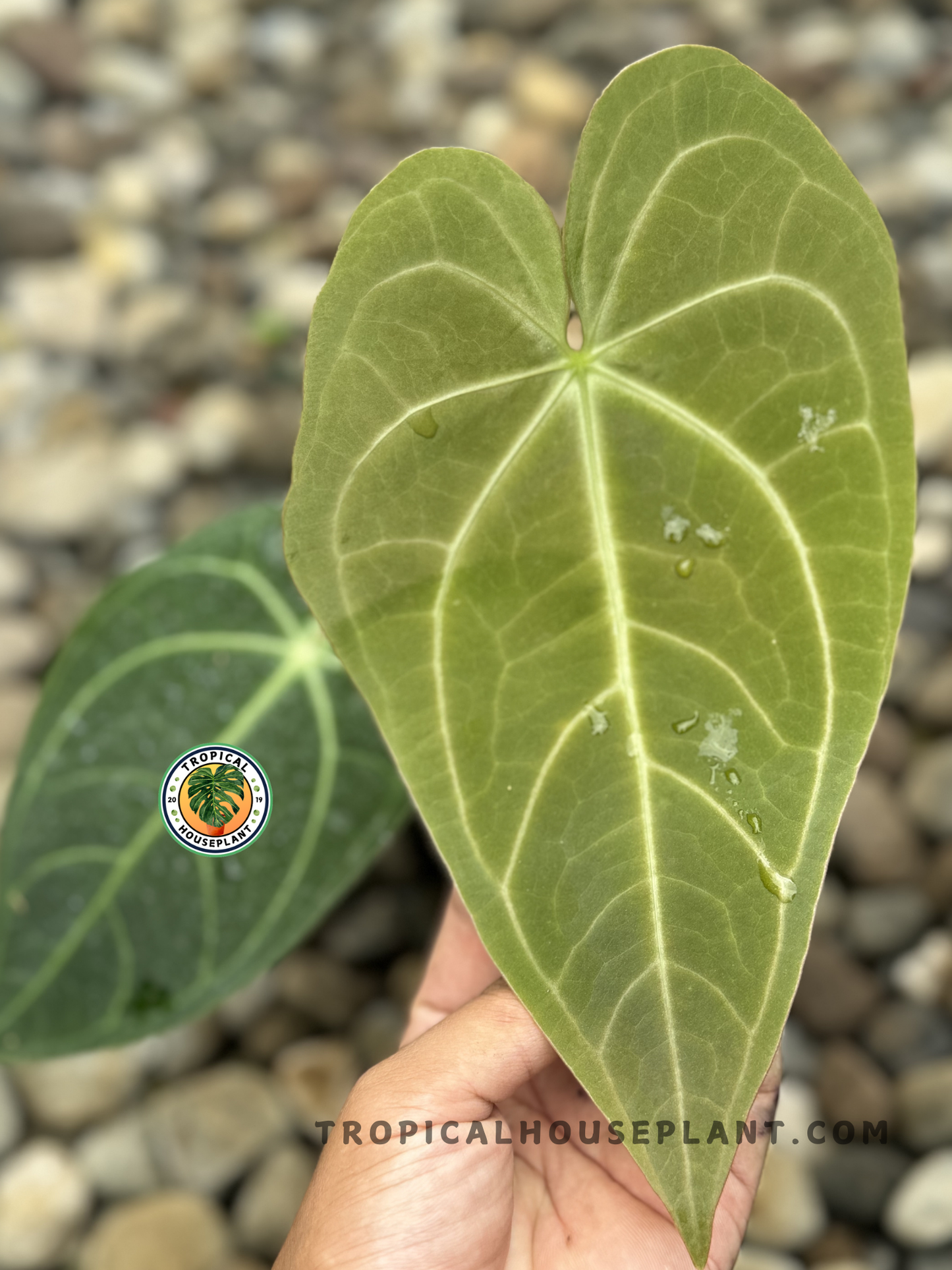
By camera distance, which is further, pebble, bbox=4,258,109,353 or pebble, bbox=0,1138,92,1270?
pebble, bbox=4,258,109,353

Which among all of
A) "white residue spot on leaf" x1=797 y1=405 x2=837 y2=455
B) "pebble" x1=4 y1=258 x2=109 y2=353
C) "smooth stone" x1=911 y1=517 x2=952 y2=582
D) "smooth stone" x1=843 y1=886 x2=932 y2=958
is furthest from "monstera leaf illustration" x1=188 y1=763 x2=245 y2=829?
"pebble" x1=4 y1=258 x2=109 y2=353

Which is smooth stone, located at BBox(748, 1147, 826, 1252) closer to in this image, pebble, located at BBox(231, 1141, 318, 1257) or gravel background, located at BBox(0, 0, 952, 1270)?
gravel background, located at BBox(0, 0, 952, 1270)

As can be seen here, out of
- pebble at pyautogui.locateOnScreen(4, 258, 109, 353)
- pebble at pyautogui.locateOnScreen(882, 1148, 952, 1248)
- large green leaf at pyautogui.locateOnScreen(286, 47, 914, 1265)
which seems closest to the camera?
large green leaf at pyautogui.locateOnScreen(286, 47, 914, 1265)

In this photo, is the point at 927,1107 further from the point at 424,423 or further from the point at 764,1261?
the point at 424,423

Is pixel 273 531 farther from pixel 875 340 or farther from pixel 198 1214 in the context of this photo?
pixel 198 1214

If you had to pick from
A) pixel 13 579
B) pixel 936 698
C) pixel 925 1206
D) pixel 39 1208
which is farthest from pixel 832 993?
pixel 13 579

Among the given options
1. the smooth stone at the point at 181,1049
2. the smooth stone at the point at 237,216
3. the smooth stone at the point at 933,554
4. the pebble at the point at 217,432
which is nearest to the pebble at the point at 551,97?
the smooth stone at the point at 237,216

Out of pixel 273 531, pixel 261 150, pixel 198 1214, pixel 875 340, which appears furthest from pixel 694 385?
pixel 261 150
